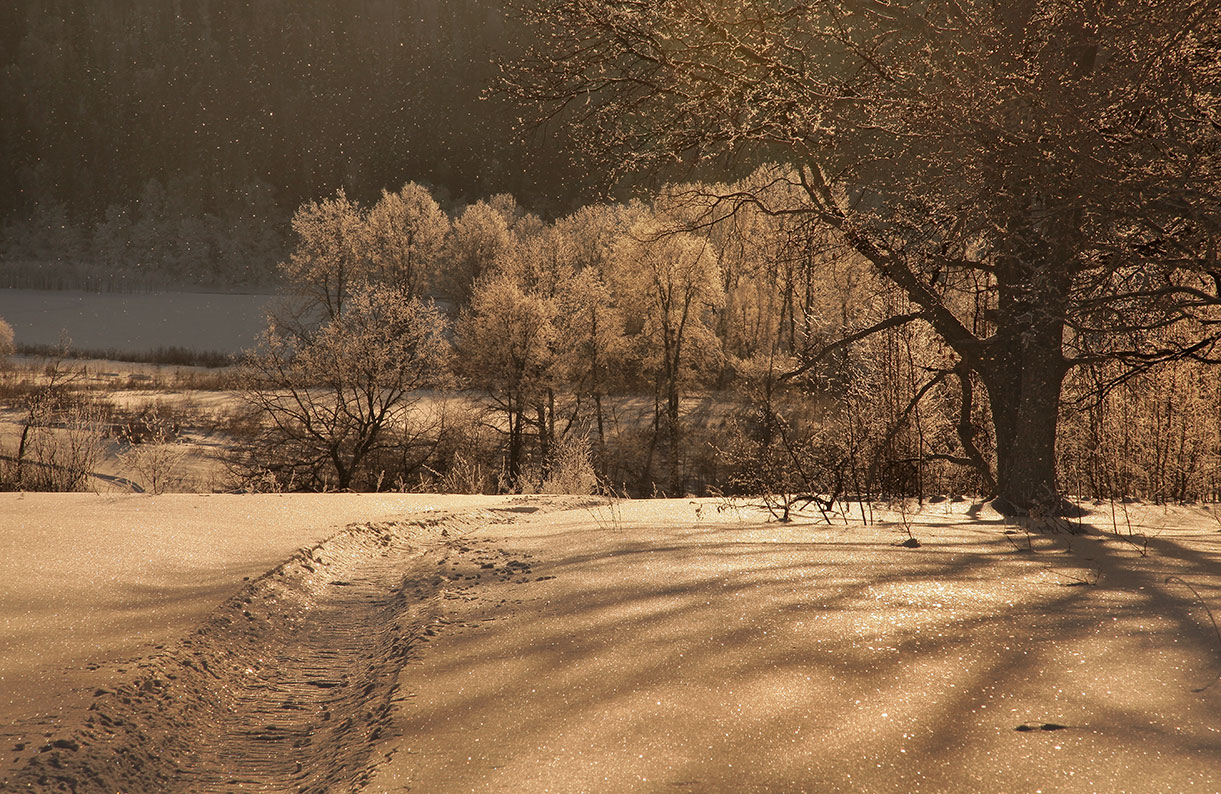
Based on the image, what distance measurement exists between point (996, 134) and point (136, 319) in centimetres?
8002

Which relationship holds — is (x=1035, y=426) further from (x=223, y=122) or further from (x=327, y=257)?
(x=223, y=122)

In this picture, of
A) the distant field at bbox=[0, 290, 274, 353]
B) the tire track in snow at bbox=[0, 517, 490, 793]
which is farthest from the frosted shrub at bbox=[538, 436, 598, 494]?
the distant field at bbox=[0, 290, 274, 353]

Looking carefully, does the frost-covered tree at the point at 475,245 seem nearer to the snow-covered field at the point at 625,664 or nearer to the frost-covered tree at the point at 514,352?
the frost-covered tree at the point at 514,352

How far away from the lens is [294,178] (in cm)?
10819

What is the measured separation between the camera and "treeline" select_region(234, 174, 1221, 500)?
8047 millimetres

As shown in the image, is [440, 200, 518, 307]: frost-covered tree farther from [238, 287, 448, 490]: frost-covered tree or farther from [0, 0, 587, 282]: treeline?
[0, 0, 587, 282]: treeline

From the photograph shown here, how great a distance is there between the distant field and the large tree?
60.2 metres

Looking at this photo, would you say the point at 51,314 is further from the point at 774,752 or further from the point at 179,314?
the point at 774,752

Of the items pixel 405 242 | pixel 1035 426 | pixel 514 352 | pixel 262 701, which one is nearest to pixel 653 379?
pixel 514 352

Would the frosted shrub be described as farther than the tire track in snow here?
Yes

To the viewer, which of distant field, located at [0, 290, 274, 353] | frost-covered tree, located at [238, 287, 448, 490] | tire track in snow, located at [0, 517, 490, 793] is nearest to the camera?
tire track in snow, located at [0, 517, 490, 793]

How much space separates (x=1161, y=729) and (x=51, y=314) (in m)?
85.7

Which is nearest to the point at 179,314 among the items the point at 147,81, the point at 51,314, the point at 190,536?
the point at 51,314

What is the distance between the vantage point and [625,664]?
250 centimetres
